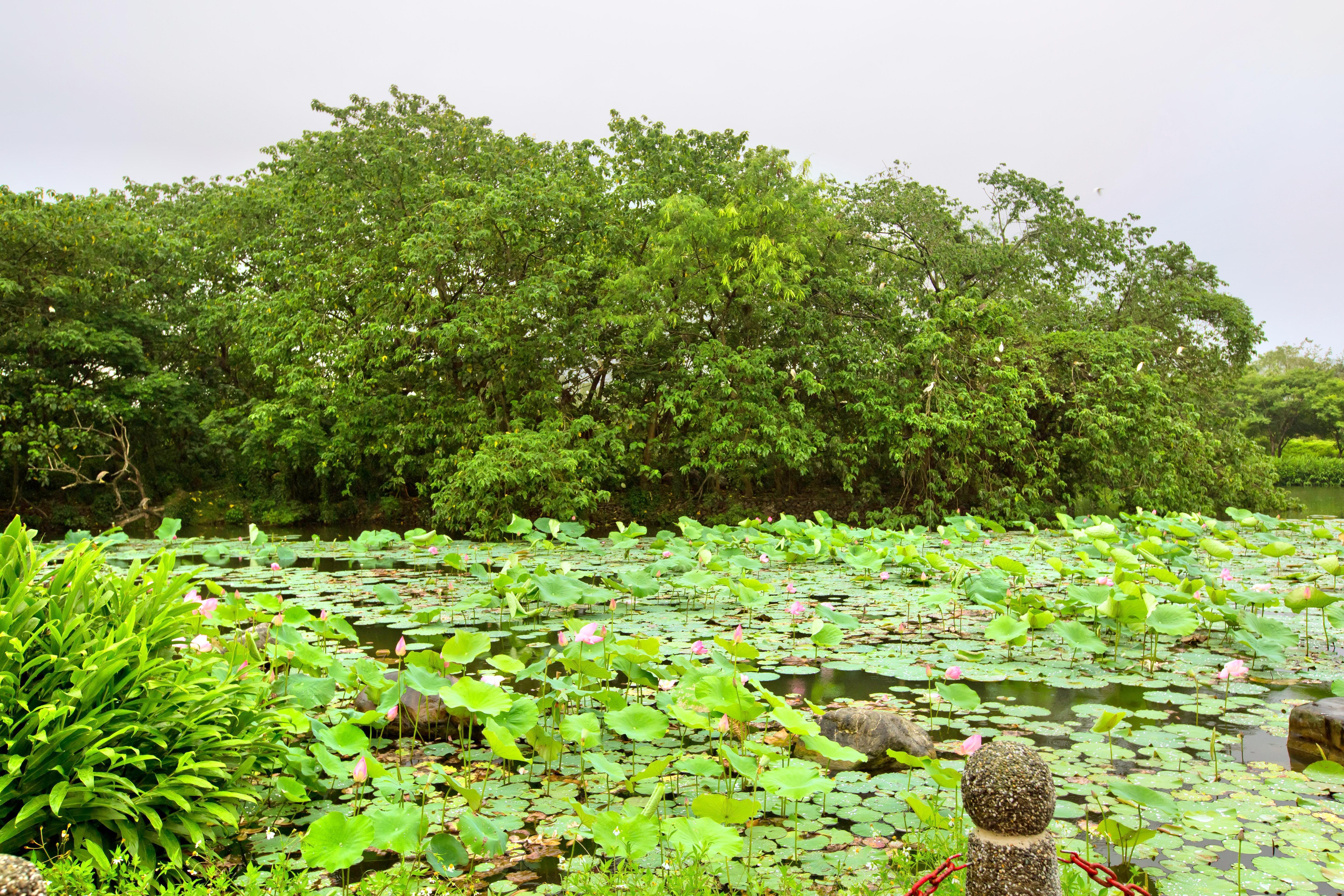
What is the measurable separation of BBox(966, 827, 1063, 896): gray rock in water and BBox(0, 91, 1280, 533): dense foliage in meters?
9.55

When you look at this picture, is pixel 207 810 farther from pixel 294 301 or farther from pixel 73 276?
pixel 73 276

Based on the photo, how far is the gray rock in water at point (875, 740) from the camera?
10.1 feet

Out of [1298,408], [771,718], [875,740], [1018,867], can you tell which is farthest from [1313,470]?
[1018,867]

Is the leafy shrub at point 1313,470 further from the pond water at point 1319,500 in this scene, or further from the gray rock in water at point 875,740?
the gray rock in water at point 875,740

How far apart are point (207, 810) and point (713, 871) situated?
1460 mm

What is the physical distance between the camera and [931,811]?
2.40 metres

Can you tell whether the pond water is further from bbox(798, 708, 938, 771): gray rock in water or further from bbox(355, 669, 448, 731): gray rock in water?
bbox(355, 669, 448, 731): gray rock in water

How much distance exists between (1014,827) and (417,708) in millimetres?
2543

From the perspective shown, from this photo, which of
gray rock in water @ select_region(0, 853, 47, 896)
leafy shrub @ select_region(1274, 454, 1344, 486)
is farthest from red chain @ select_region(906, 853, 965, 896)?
leafy shrub @ select_region(1274, 454, 1344, 486)

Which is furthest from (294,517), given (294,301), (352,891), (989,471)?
(352,891)

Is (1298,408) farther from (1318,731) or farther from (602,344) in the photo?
(1318,731)

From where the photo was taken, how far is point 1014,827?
5.41ft

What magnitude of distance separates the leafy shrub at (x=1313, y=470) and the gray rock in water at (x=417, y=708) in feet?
108

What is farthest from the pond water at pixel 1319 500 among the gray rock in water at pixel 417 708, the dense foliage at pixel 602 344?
the gray rock in water at pixel 417 708
